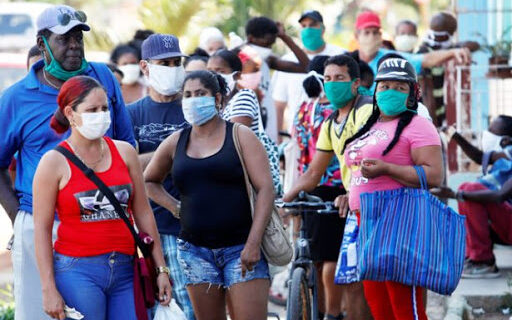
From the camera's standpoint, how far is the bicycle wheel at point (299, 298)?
7.19m

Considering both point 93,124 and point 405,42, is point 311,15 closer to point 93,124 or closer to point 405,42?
point 405,42

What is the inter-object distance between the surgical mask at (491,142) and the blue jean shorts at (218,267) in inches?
188

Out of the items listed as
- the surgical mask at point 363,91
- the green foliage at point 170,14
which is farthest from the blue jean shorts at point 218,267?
the green foliage at point 170,14

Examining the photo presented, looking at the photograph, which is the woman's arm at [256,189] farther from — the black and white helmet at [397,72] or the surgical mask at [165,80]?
the surgical mask at [165,80]

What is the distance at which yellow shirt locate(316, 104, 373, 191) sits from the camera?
743 cm

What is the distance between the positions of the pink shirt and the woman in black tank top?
0.69m

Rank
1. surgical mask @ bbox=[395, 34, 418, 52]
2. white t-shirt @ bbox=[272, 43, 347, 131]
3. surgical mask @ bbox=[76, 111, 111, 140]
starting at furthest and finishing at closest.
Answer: surgical mask @ bbox=[395, 34, 418, 52], white t-shirt @ bbox=[272, 43, 347, 131], surgical mask @ bbox=[76, 111, 111, 140]

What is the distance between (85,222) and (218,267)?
113 centimetres

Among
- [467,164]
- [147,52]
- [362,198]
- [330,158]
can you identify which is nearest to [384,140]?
[362,198]

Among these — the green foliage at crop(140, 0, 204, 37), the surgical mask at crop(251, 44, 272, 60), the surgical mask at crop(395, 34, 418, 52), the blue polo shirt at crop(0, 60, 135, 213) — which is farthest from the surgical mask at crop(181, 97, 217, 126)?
the green foliage at crop(140, 0, 204, 37)

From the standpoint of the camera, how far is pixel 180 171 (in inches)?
249

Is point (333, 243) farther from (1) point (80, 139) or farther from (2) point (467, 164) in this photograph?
(2) point (467, 164)

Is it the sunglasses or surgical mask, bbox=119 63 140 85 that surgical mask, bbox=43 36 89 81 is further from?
surgical mask, bbox=119 63 140 85

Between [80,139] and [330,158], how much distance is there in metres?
2.52
